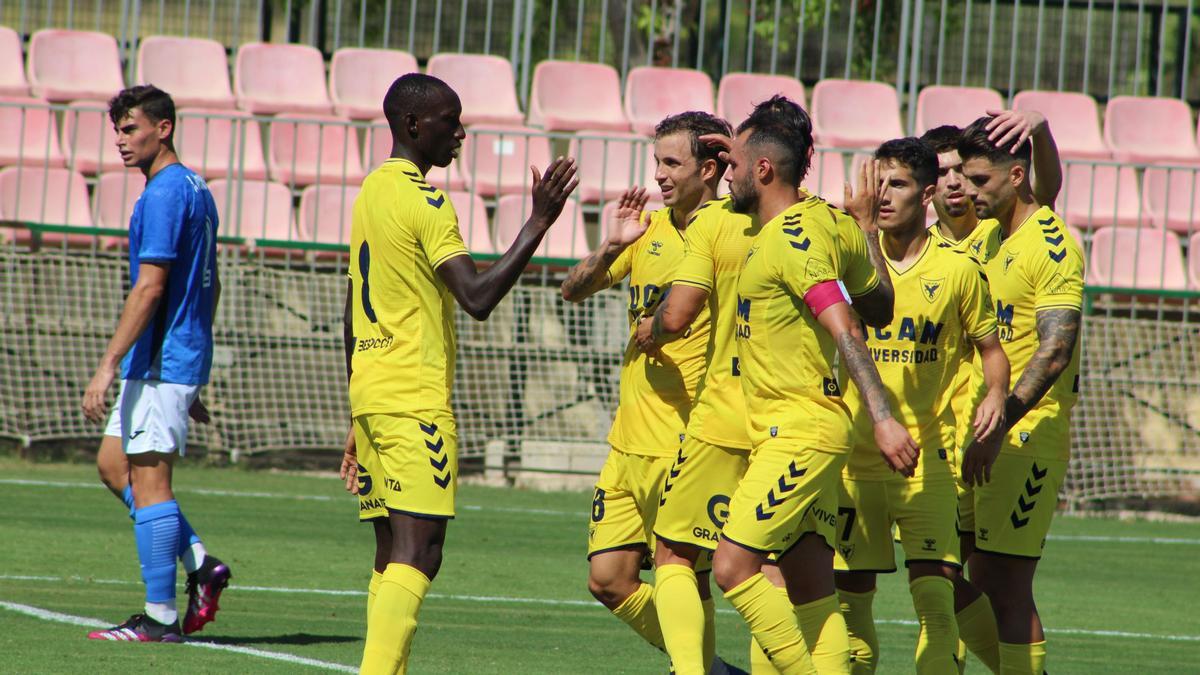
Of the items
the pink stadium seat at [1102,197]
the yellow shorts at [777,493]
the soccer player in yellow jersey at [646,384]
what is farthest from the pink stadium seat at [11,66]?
the yellow shorts at [777,493]

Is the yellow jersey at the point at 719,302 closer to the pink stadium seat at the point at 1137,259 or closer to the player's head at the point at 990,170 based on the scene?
the player's head at the point at 990,170

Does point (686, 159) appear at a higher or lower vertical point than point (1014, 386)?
higher

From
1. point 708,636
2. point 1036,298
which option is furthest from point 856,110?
point 708,636

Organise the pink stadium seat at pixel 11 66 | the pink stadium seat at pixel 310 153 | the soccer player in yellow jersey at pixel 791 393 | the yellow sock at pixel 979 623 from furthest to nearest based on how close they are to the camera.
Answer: the pink stadium seat at pixel 11 66, the pink stadium seat at pixel 310 153, the yellow sock at pixel 979 623, the soccer player in yellow jersey at pixel 791 393

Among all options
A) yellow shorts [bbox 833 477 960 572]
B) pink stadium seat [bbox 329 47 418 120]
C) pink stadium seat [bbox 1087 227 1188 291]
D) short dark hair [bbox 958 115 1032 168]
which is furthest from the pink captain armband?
pink stadium seat [bbox 329 47 418 120]

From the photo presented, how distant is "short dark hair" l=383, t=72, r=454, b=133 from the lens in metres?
5.68

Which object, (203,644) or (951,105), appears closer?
(203,644)

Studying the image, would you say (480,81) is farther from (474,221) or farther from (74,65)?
(74,65)

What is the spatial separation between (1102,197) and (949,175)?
1078 cm

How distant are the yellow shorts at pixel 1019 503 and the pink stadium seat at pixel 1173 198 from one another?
1117 cm

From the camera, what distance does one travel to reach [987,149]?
22.0 ft

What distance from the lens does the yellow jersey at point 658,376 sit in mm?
6531

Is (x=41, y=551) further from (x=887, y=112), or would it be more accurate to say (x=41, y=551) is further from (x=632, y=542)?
(x=887, y=112)

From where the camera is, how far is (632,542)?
659cm
